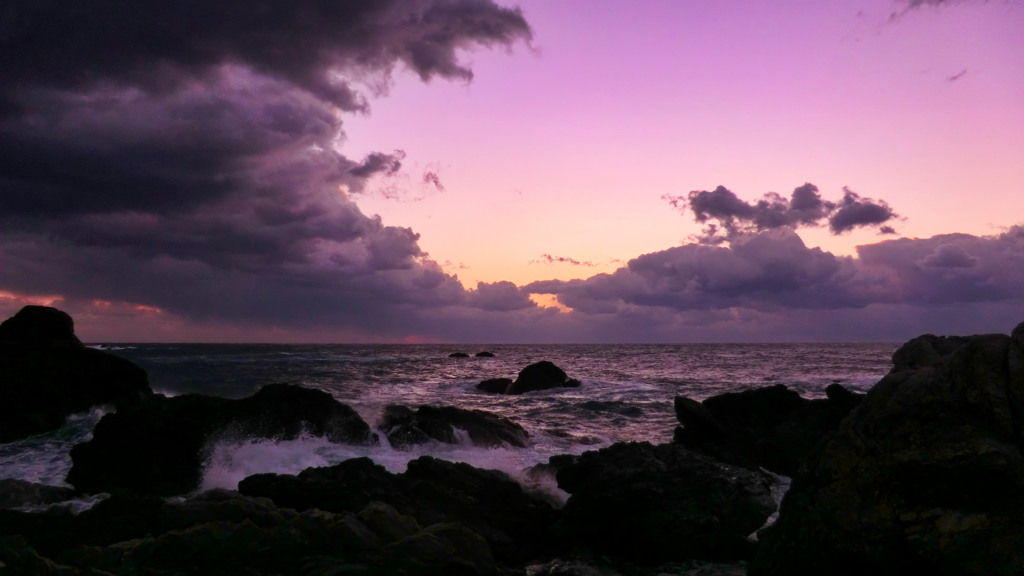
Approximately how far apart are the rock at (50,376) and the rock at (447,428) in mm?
9813

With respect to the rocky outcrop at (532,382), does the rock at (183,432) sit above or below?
above

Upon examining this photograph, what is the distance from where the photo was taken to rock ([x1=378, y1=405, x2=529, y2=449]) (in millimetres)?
20250

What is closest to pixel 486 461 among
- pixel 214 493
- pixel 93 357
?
pixel 214 493

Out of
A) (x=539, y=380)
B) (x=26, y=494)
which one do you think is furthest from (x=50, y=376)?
(x=539, y=380)

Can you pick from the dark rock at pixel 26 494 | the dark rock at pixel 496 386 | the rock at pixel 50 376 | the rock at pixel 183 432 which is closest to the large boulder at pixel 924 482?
the rock at pixel 183 432

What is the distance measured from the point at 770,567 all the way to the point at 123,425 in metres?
16.6

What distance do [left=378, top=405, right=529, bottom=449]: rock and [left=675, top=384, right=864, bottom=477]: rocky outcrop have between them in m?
6.06

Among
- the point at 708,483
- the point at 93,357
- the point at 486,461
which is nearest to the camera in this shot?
the point at 708,483

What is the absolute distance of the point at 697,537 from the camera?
1045 centimetres

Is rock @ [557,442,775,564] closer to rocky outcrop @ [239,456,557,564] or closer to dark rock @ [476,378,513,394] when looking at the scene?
rocky outcrop @ [239,456,557,564]

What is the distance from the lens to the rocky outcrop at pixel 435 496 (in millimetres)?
11484

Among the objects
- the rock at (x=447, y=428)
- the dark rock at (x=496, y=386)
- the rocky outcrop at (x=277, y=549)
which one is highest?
the rocky outcrop at (x=277, y=549)

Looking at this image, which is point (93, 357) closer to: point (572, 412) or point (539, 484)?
point (539, 484)

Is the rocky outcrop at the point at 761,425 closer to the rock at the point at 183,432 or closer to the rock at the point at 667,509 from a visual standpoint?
the rock at the point at 667,509
